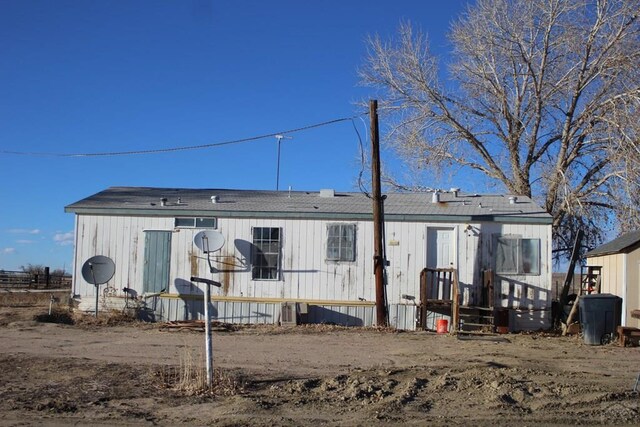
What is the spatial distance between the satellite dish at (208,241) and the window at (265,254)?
1178 millimetres

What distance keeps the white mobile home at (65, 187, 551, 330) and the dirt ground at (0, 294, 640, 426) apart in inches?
132

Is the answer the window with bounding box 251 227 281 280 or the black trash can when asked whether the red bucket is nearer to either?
the black trash can

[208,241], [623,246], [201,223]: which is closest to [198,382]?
[208,241]

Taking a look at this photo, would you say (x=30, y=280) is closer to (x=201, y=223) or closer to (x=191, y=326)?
(x=201, y=223)

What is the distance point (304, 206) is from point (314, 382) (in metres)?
9.95

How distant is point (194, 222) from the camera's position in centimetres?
1870

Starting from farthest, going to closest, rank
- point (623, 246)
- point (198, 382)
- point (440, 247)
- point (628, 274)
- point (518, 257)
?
point (440, 247), point (518, 257), point (623, 246), point (628, 274), point (198, 382)

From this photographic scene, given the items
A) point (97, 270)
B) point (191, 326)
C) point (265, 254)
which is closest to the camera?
point (191, 326)

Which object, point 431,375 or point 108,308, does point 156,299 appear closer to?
point 108,308

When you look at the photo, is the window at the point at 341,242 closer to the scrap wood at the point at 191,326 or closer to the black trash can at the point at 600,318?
the scrap wood at the point at 191,326

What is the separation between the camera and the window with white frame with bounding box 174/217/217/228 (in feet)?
61.2

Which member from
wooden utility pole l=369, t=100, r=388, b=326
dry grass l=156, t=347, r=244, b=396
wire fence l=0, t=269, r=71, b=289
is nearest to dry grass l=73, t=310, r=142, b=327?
wooden utility pole l=369, t=100, r=388, b=326

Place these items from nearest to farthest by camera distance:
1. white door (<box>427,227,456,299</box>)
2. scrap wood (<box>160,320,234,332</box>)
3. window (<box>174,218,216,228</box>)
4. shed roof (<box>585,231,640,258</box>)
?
shed roof (<box>585,231,640,258</box>) → scrap wood (<box>160,320,234,332</box>) → white door (<box>427,227,456,299</box>) → window (<box>174,218,216,228</box>)

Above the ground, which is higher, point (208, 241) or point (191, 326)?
point (208, 241)
